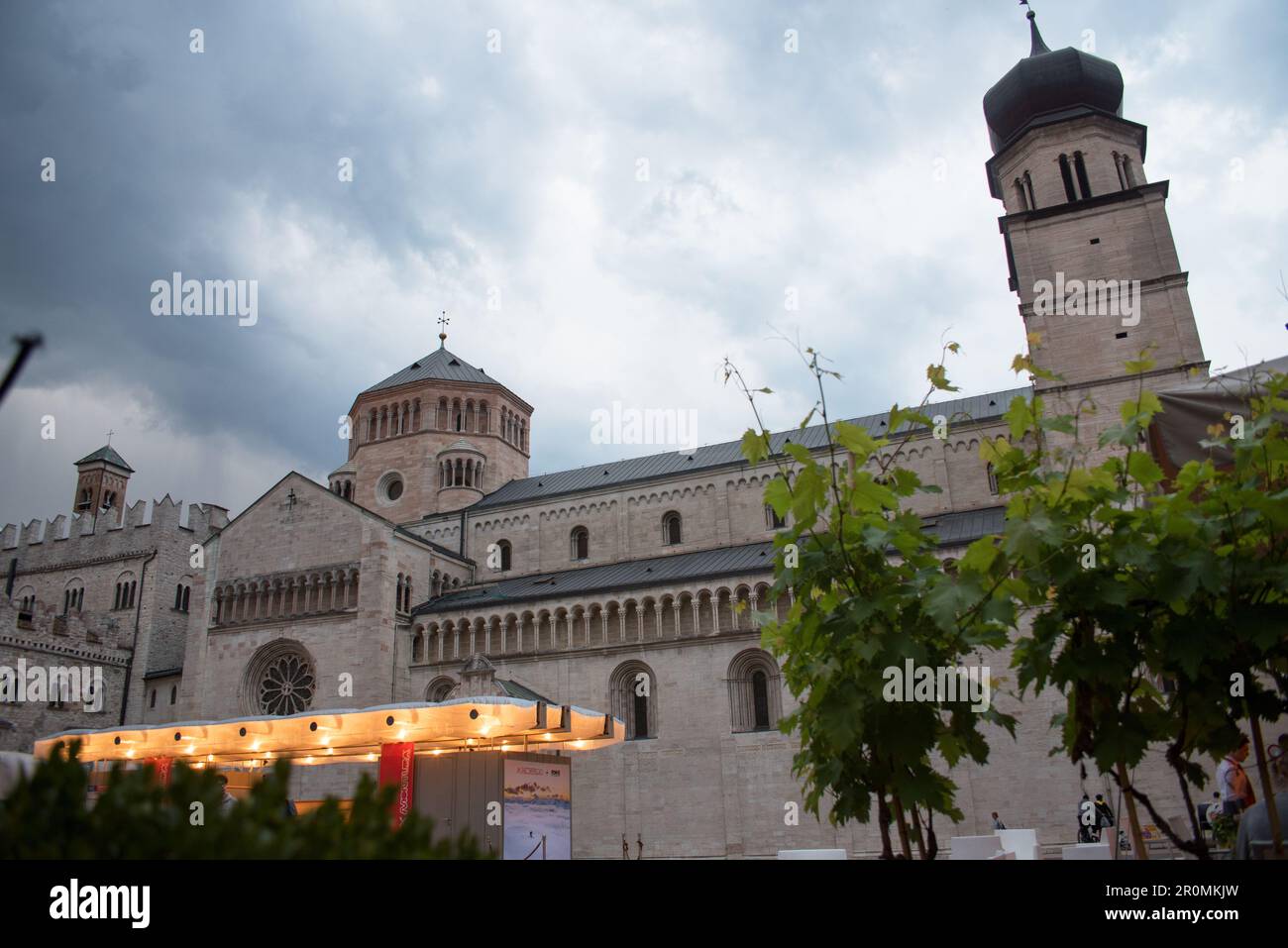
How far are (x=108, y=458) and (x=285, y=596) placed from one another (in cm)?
2870

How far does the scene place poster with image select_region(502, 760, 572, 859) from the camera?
14984 mm

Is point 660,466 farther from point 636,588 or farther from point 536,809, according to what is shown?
point 536,809

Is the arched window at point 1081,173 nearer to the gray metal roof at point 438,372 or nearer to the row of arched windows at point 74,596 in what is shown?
the gray metal roof at point 438,372

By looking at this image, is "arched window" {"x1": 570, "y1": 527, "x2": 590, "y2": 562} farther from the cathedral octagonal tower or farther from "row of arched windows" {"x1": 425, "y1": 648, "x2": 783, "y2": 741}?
"row of arched windows" {"x1": 425, "y1": 648, "x2": 783, "y2": 741}

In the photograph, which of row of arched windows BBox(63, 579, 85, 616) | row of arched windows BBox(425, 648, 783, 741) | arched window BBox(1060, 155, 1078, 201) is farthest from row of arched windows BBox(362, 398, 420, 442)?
arched window BBox(1060, 155, 1078, 201)

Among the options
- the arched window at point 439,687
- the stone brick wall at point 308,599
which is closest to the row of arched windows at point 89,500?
the stone brick wall at point 308,599

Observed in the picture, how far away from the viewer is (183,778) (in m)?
1.85

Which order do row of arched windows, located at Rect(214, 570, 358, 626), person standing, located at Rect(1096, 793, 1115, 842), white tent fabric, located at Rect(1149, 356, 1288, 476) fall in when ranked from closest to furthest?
white tent fabric, located at Rect(1149, 356, 1288, 476)
person standing, located at Rect(1096, 793, 1115, 842)
row of arched windows, located at Rect(214, 570, 358, 626)

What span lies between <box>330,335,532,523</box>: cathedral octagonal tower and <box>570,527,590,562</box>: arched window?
636 cm

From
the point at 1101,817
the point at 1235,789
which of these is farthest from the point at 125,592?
the point at 1235,789

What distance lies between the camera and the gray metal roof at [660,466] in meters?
36.8

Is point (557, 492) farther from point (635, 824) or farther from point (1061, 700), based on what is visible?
point (1061, 700)

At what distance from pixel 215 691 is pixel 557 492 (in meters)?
16.1
